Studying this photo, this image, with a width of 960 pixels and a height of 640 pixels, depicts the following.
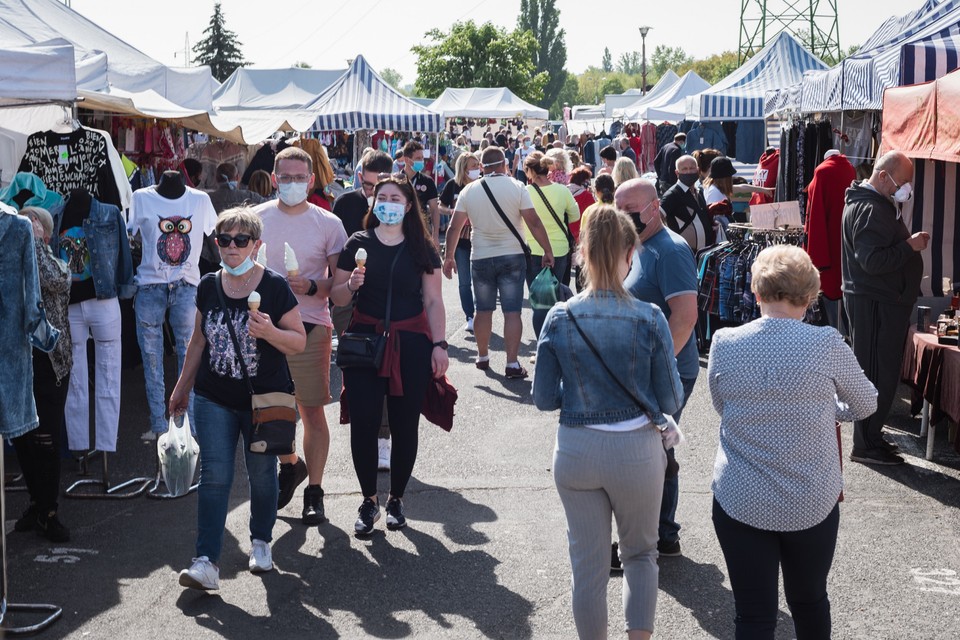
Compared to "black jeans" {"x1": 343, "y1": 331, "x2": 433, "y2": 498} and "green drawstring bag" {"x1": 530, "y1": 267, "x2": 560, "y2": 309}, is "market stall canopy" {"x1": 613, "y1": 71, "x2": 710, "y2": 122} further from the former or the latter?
"black jeans" {"x1": 343, "y1": 331, "x2": 433, "y2": 498}

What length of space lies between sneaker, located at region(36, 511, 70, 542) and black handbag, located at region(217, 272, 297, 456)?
1.52 meters

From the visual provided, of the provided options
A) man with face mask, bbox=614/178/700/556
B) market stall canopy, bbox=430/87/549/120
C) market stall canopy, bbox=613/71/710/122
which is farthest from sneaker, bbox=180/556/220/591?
market stall canopy, bbox=430/87/549/120

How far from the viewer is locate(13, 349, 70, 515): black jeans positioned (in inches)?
229

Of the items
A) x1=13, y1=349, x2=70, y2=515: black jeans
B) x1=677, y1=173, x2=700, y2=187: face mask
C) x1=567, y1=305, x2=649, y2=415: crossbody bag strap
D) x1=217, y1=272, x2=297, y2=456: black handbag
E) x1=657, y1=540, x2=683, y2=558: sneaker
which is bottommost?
x1=657, y1=540, x2=683, y2=558: sneaker

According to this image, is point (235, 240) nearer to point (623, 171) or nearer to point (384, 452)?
point (384, 452)

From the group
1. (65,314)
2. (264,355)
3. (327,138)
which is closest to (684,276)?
(264,355)

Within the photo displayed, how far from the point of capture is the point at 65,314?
19.9ft

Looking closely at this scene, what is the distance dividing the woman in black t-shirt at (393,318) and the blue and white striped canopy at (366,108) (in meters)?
13.8

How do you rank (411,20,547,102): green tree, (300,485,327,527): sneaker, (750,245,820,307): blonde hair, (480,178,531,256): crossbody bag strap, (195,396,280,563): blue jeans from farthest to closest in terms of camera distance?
(411,20,547,102): green tree
(480,178,531,256): crossbody bag strap
(300,485,327,527): sneaker
(195,396,280,563): blue jeans
(750,245,820,307): blonde hair

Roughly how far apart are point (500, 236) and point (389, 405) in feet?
12.5

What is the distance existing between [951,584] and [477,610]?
7.39 feet

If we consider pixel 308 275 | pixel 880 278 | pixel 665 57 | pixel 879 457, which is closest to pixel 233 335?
pixel 308 275

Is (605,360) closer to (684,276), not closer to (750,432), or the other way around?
(750,432)

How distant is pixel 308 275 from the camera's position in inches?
240
